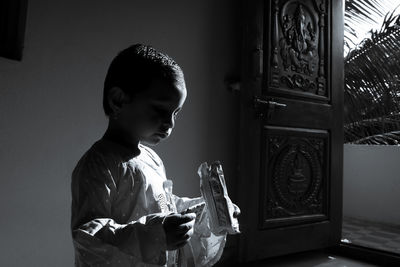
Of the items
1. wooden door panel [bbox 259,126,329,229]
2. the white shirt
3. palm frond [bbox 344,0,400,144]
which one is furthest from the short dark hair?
palm frond [bbox 344,0,400,144]

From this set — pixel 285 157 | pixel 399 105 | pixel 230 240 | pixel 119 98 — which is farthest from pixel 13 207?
pixel 399 105

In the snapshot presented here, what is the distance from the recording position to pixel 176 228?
47 cm

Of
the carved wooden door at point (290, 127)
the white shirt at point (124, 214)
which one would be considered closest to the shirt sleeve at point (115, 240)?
the white shirt at point (124, 214)

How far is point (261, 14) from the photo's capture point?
172 centimetres

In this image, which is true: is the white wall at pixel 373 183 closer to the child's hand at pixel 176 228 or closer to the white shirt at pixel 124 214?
the white shirt at pixel 124 214

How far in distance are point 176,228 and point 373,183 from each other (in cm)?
359

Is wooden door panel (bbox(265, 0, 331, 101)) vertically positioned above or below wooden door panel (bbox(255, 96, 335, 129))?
above

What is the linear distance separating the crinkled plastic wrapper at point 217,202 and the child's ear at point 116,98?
0.19m

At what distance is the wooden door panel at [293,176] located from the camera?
5.74ft

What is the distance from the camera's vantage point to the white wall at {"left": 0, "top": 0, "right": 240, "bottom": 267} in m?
1.10

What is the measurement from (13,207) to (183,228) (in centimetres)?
85

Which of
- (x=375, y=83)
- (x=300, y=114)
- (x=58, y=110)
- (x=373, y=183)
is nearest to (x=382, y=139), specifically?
(x=373, y=183)

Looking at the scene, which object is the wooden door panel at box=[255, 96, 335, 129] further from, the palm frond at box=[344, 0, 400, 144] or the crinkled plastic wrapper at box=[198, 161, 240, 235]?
the palm frond at box=[344, 0, 400, 144]

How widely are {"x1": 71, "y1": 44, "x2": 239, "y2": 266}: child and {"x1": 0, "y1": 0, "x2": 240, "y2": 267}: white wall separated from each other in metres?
0.65
